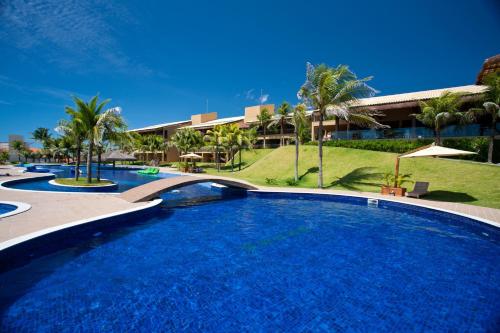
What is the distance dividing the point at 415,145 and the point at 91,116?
24439 mm

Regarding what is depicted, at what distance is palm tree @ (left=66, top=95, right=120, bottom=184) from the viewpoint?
17344mm

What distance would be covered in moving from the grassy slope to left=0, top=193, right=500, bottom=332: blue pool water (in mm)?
5857

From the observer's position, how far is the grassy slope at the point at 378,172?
14.1m

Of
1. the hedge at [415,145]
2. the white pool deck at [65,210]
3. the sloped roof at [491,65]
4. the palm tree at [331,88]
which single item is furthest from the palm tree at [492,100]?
the white pool deck at [65,210]

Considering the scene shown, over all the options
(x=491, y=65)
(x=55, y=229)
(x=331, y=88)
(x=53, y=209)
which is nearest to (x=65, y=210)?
(x=53, y=209)

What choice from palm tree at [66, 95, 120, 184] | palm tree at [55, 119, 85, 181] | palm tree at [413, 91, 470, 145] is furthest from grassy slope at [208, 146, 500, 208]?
palm tree at [55, 119, 85, 181]

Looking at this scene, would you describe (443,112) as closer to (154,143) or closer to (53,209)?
(53,209)

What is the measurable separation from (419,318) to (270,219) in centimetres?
682

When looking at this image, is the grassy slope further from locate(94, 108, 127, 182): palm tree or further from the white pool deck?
locate(94, 108, 127, 182): palm tree

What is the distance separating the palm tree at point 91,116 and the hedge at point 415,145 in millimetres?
19926

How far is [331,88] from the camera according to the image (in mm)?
16656

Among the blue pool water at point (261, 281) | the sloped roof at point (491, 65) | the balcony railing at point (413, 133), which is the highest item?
the sloped roof at point (491, 65)

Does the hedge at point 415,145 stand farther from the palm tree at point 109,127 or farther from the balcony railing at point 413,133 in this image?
the palm tree at point 109,127

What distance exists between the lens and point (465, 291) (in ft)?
17.3
